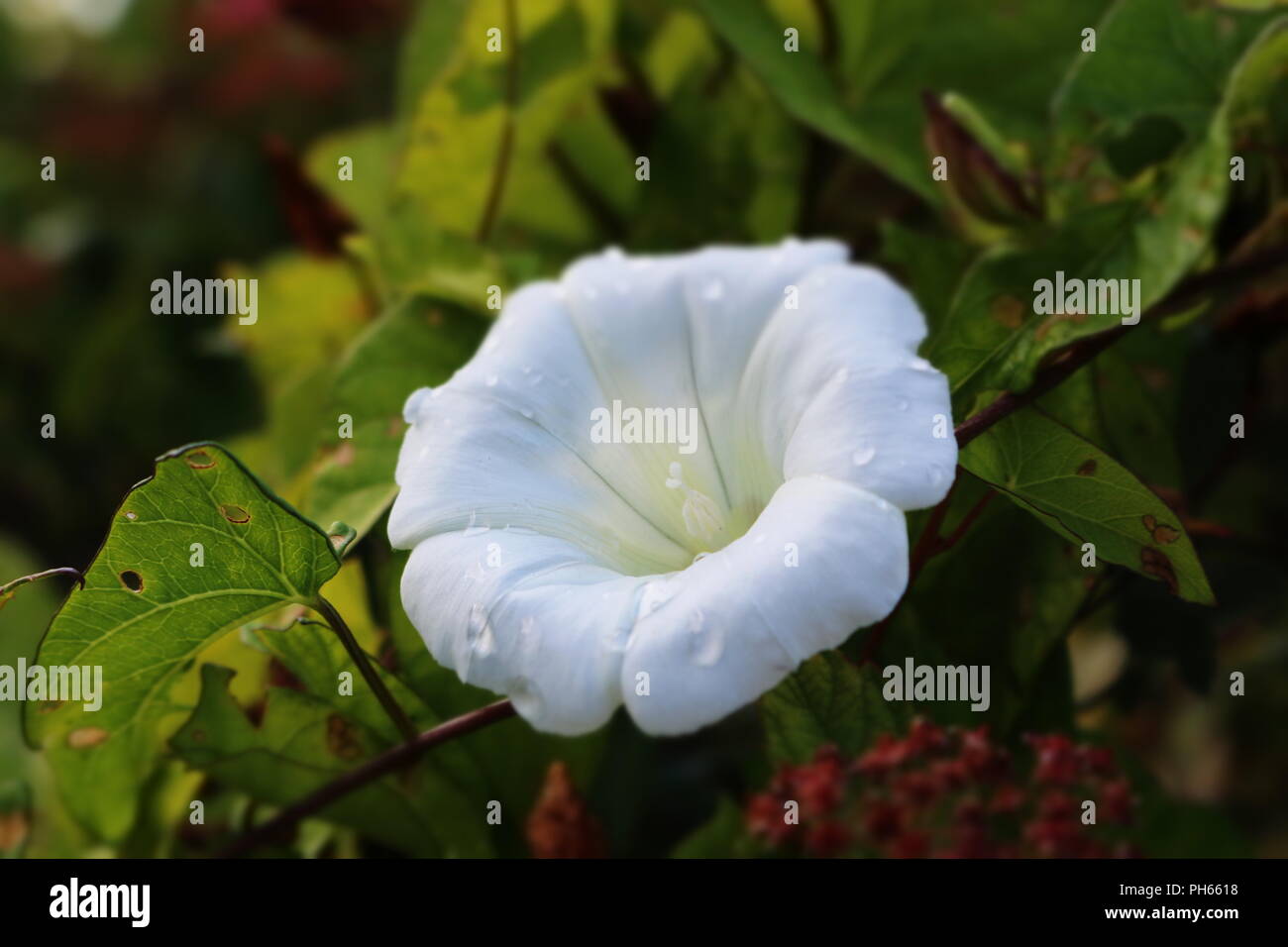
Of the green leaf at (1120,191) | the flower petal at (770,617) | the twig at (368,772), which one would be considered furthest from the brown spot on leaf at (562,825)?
the green leaf at (1120,191)

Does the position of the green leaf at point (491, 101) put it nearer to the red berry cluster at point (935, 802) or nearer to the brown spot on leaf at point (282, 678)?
the brown spot on leaf at point (282, 678)

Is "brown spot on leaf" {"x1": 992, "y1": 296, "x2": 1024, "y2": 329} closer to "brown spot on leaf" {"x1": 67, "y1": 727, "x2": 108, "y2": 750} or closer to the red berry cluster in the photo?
the red berry cluster

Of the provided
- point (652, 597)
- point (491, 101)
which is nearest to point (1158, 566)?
point (652, 597)

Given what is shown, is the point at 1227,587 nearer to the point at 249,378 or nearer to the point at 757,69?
the point at 757,69

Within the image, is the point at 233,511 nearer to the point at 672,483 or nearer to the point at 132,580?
the point at 132,580

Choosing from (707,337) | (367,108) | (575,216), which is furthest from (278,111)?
(707,337)
